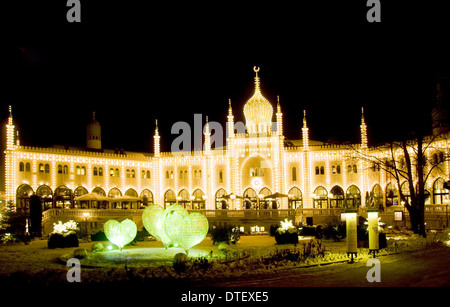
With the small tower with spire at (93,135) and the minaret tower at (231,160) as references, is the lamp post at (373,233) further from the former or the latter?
the small tower with spire at (93,135)

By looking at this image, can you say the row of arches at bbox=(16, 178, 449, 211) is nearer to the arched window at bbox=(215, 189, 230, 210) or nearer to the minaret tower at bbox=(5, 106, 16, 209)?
the arched window at bbox=(215, 189, 230, 210)

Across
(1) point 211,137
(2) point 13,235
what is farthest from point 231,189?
(2) point 13,235

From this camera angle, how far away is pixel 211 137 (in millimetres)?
66188

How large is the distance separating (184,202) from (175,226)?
42.4m

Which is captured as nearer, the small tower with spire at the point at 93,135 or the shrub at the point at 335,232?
the shrub at the point at 335,232

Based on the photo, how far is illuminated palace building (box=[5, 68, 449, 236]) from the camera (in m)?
55.3

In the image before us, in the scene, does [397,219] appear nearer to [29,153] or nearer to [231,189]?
[231,189]

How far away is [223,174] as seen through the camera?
62250 mm

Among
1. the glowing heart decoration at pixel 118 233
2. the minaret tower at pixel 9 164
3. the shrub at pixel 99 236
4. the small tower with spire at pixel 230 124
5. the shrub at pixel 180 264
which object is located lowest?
the shrub at pixel 99 236

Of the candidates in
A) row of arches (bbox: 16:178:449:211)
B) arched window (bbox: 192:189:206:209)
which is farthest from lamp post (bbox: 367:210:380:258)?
arched window (bbox: 192:189:206:209)

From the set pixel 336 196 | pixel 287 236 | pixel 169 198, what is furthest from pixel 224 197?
pixel 287 236

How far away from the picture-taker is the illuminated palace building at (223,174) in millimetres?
55281

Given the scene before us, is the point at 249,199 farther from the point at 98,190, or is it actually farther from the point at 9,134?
the point at 9,134

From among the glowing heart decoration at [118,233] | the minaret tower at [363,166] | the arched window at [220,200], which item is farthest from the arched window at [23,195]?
the minaret tower at [363,166]
